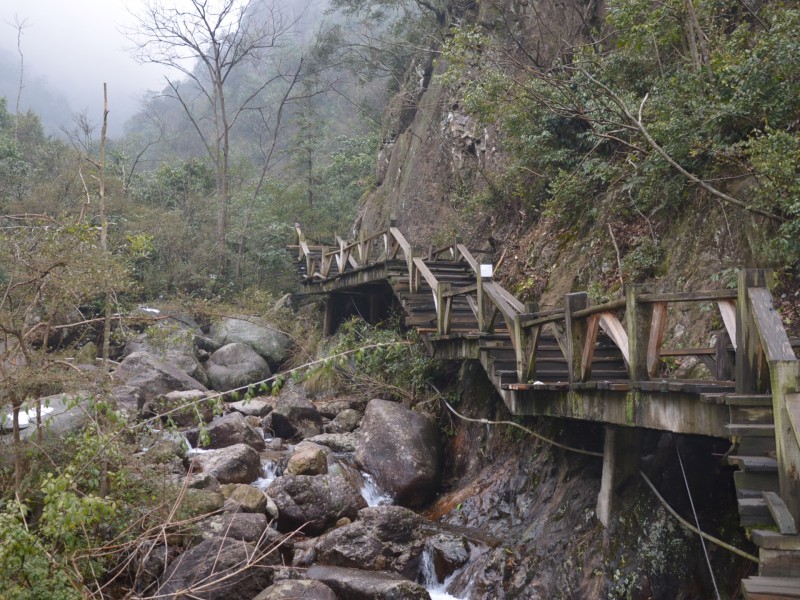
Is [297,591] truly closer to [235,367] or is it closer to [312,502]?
[312,502]

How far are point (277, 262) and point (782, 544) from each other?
72.2 feet

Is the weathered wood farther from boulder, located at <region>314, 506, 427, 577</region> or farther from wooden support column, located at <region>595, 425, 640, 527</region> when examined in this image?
boulder, located at <region>314, 506, 427, 577</region>

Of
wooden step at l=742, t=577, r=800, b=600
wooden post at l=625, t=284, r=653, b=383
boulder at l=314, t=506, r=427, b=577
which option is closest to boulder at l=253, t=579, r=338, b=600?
boulder at l=314, t=506, r=427, b=577

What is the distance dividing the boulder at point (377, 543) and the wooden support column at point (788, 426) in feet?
15.7

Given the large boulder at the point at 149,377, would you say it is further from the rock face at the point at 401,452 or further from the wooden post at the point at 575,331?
the wooden post at the point at 575,331

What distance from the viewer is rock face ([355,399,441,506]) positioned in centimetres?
955

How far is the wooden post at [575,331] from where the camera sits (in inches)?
238

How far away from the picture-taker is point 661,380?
494 centimetres

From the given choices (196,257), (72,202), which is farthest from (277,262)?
(72,202)

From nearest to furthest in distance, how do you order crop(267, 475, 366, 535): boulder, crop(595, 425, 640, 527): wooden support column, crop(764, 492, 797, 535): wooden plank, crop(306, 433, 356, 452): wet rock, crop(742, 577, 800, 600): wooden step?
crop(742, 577, 800, 600): wooden step, crop(764, 492, 797, 535): wooden plank, crop(595, 425, 640, 527): wooden support column, crop(267, 475, 366, 535): boulder, crop(306, 433, 356, 452): wet rock

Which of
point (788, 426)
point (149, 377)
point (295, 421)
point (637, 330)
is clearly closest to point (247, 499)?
point (295, 421)

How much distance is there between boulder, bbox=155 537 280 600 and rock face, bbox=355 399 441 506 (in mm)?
2837

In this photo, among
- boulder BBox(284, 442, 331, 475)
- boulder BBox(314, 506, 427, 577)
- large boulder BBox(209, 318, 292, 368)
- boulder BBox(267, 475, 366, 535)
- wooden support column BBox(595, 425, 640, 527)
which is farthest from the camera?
large boulder BBox(209, 318, 292, 368)

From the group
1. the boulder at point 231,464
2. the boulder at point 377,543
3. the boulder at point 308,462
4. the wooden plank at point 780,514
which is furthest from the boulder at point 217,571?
the wooden plank at point 780,514
